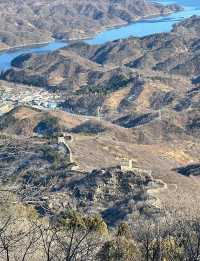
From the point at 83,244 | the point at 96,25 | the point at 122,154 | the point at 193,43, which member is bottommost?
the point at 96,25

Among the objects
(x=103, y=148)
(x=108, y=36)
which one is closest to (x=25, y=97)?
(x=103, y=148)

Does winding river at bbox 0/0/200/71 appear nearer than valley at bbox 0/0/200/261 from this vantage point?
No

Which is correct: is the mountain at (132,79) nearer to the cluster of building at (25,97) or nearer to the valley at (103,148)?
the valley at (103,148)

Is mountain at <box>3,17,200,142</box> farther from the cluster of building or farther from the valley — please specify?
the cluster of building

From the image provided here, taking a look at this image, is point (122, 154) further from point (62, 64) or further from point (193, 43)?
point (193, 43)

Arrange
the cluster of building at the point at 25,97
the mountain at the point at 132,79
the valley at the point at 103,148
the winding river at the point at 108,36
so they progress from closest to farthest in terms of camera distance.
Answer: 1. the valley at the point at 103,148
2. the mountain at the point at 132,79
3. the cluster of building at the point at 25,97
4. the winding river at the point at 108,36

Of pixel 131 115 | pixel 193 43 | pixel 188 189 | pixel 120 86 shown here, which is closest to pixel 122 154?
pixel 188 189

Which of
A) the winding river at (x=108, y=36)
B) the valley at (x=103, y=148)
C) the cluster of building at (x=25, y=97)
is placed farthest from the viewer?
the winding river at (x=108, y=36)

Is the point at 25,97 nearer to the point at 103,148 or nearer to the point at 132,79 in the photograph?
the point at 132,79

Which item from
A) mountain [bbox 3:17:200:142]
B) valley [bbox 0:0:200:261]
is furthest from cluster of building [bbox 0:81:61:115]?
mountain [bbox 3:17:200:142]

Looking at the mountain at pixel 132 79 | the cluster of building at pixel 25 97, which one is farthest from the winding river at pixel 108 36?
the cluster of building at pixel 25 97

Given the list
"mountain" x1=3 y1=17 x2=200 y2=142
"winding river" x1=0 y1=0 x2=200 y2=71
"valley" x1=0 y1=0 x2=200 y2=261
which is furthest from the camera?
"winding river" x1=0 y1=0 x2=200 y2=71
